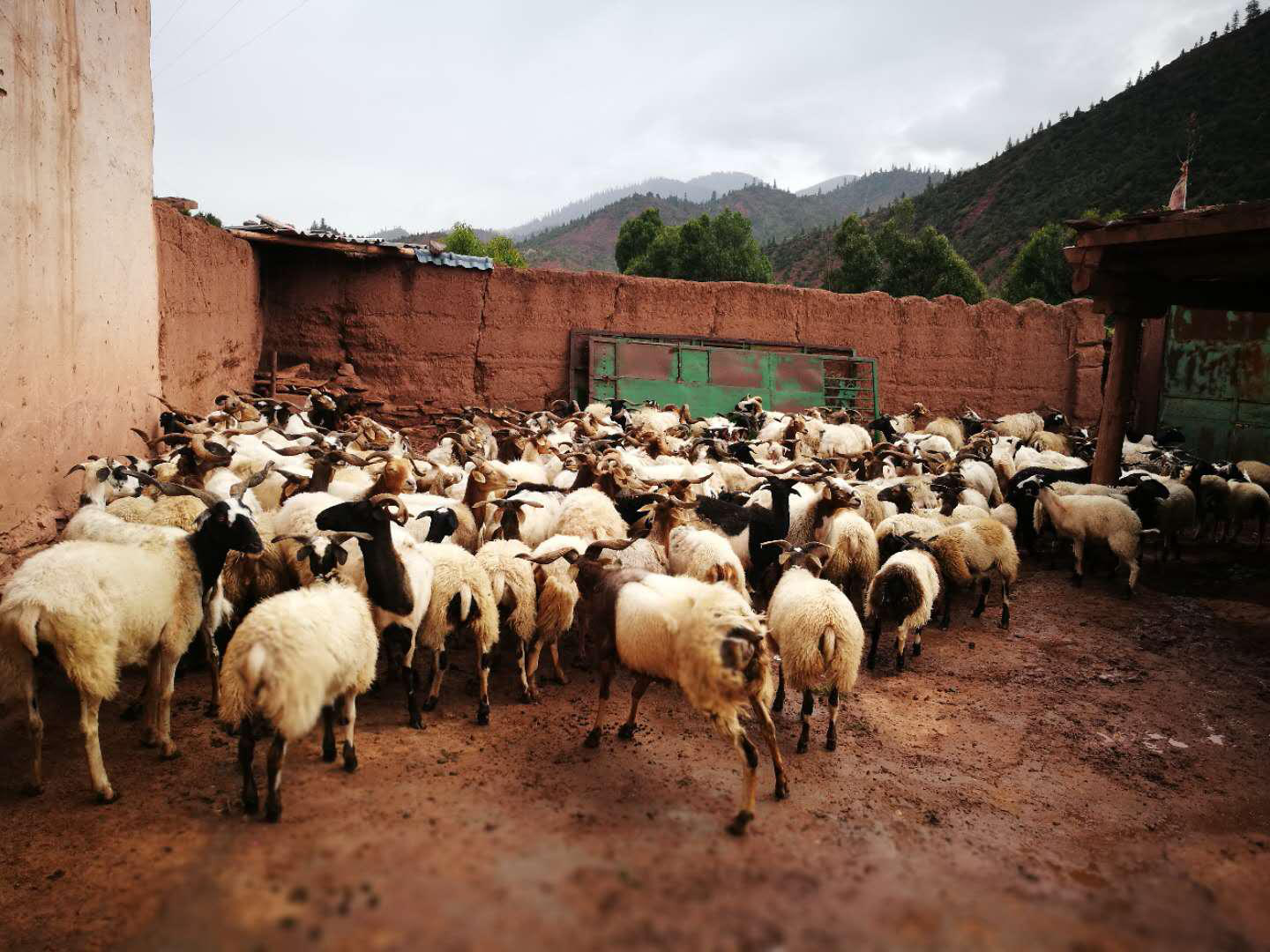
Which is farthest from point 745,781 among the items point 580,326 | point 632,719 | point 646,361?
point 580,326

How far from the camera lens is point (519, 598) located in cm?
538

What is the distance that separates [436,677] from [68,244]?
17.1 ft

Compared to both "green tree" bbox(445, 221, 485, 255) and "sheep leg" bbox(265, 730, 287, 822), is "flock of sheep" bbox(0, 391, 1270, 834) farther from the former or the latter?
"green tree" bbox(445, 221, 485, 255)

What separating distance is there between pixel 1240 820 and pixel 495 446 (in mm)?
8936

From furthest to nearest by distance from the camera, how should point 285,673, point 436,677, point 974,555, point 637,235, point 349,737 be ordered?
point 637,235, point 974,555, point 436,677, point 349,737, point 285,673

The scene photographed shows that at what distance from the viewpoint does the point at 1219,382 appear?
14.4 meters

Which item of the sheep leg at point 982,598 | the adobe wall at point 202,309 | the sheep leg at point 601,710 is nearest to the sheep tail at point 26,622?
the sheep leg at point 601,710

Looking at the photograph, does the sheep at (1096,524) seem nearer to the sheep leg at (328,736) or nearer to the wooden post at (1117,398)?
the wooden post at (1117,398)

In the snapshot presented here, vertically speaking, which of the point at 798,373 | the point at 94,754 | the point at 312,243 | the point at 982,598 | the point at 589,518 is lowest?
the point at 94,754

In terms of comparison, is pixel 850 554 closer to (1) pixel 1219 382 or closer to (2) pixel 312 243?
(2) pixel 312 243

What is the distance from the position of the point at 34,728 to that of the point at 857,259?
3574 cm

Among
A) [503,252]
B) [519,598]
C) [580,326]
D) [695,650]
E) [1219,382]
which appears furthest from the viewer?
[503,252]

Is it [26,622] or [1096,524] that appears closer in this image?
[26,622]

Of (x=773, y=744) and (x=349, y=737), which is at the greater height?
(x=773, y=744)
